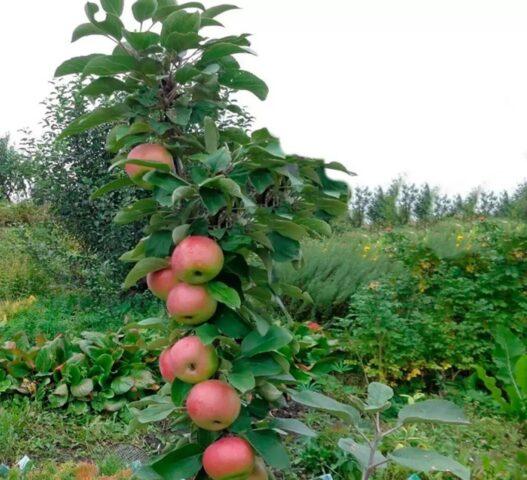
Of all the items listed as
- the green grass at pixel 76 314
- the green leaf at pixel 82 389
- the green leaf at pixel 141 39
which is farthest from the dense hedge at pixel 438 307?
the green leaf at pixel 141 39

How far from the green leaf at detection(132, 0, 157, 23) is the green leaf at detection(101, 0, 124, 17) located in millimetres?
46

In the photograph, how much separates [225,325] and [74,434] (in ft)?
7.49

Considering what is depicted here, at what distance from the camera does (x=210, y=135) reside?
1.93 meters

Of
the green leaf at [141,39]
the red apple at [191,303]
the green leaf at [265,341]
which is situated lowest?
the green leaf at [265,341]

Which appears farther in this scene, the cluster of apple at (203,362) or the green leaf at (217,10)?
the green leaf at (217,10)

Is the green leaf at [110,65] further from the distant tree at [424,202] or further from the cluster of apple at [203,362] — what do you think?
the distant tree at [424,202]

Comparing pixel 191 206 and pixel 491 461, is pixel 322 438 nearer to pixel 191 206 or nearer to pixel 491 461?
pixel 491 461

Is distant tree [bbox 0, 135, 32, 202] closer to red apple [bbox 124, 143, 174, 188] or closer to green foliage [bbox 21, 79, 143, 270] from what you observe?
green foliage [bbox 21, 79, 143, 270]

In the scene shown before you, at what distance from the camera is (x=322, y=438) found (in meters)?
3.31

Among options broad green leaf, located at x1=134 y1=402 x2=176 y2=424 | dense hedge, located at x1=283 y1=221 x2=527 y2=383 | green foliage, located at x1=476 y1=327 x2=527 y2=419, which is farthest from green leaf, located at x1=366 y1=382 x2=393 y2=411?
dense hedge, located at x1=283 y1=221 x2=527 y2=383

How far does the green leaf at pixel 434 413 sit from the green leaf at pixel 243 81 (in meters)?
1.05

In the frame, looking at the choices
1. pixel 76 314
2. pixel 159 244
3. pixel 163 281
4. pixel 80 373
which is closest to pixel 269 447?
pixel 163 281

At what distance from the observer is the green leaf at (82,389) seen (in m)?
4.05

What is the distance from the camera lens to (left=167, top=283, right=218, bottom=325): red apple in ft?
5.98
